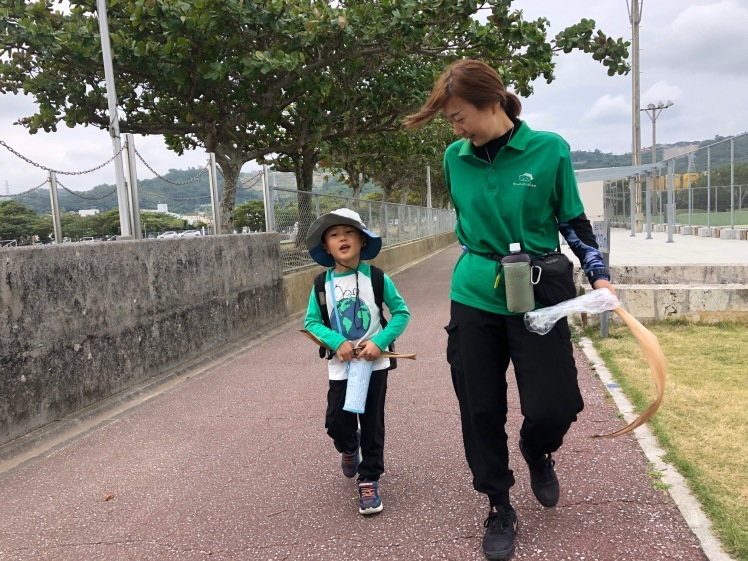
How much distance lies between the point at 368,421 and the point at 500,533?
0.81 m

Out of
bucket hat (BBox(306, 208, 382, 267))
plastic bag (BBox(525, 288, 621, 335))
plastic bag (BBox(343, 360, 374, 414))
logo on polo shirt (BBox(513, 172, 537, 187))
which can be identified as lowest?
plastic bag (BBox(343, 360, 374, 414))

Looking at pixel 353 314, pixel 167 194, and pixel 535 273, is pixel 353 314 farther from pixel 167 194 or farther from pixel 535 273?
pixel 167 194

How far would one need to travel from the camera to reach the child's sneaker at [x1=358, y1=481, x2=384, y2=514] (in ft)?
9.45

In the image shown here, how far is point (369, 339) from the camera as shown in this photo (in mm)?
2979

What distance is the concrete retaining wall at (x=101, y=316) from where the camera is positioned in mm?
4094

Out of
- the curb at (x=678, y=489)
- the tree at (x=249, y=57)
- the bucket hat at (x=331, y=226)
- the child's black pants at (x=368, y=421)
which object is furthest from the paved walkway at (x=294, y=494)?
the tree at (x=249, y=57)

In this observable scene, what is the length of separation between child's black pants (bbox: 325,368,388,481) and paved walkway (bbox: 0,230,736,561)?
208 mm

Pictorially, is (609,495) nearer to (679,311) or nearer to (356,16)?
(679,311)

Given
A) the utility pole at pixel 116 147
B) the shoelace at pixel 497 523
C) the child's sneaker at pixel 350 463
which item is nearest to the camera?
the shoelace at pixel 497 523

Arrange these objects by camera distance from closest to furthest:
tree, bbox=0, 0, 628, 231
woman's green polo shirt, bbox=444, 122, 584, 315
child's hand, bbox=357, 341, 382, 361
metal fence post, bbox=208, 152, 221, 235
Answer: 1. woman's green polo shirt, bbox=444, 122, 584, 315
2. child's hand, bbox=357, 341, 382, 361
3. metal fence post, bbox=208, 152, 221, 235
4. tree, bbox=0, 0, 628, 231

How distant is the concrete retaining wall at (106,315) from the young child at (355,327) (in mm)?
2326

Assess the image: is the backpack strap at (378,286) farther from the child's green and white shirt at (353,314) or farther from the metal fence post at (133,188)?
the metal fence post at (133,188)

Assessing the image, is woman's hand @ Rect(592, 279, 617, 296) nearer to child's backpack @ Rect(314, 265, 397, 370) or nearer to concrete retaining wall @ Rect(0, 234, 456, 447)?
child's backpack @ Rect(314, 265, 397, 370)

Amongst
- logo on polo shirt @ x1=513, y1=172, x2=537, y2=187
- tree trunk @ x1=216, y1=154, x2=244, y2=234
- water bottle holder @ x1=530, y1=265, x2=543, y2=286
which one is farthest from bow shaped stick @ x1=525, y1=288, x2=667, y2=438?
tree trunk @ x1=216, y1=154, x2=244, y2=234
